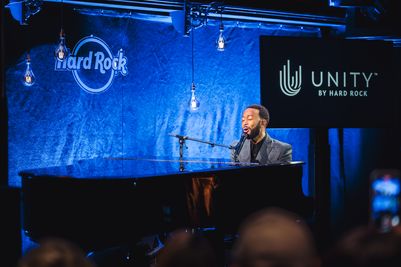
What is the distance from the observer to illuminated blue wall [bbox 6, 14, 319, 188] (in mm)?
7312

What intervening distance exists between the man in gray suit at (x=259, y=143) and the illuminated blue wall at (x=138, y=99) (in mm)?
757

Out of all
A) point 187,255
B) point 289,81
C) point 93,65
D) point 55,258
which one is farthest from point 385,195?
point 289,81

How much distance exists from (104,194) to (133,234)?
0.45 metres

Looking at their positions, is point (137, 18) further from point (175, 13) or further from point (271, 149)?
point (271, 149)

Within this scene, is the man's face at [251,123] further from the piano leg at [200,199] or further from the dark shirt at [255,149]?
the piano leg at [200,199]

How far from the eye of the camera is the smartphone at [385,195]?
8.72 ft

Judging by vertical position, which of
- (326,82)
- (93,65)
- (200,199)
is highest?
(93,65)

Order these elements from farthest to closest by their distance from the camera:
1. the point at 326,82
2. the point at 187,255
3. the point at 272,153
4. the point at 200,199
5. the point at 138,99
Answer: the point at 326,82 < the point at 138,99 < the point at 272,153 < the point at 200,199 < the point at 187,255

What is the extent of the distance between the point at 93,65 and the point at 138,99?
2.32ft

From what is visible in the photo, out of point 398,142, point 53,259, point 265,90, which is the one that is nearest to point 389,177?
point 53,259

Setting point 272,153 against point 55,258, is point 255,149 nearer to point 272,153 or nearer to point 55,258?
point 272,153

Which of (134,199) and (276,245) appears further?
(134,199)

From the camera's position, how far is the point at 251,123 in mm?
7398

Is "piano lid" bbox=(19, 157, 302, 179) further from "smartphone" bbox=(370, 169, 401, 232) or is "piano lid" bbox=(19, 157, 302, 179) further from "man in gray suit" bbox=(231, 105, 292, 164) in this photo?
"smartphone" bbox=(370, 169, 401, 232)
